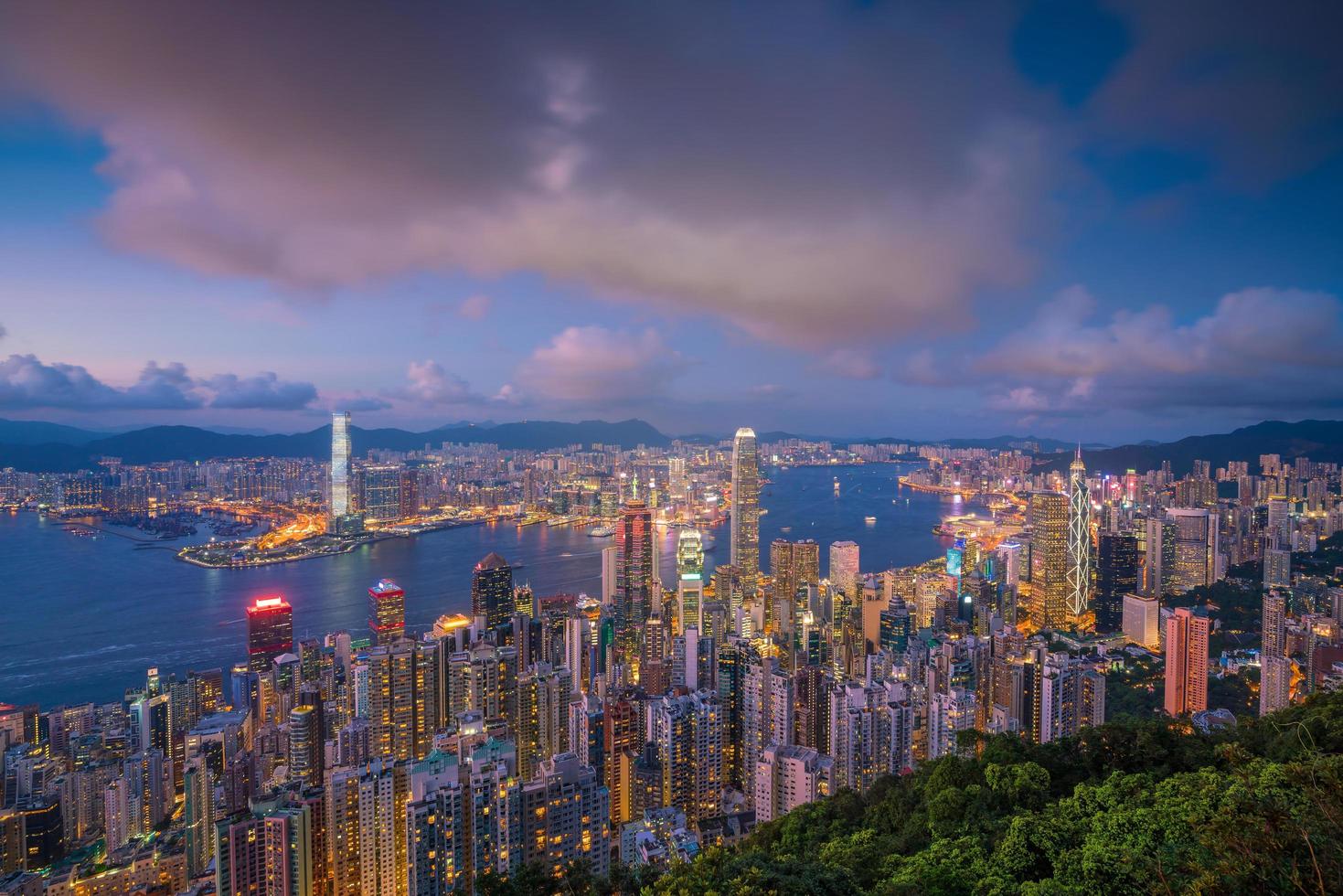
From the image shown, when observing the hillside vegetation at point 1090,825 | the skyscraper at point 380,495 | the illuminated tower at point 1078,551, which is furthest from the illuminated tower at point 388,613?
the illuminated tower at point 1078,551

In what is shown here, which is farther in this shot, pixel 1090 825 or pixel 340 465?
pixel 340 465

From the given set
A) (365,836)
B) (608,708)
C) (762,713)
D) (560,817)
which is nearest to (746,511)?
(762,713)

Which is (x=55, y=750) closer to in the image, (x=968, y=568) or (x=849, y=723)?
(x=849, y=723)

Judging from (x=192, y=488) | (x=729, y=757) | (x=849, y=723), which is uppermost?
(x=192, y=488)

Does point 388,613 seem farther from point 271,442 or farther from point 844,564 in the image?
point 271,442

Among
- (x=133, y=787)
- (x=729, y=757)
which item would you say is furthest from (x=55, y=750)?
(x=729, y=757)

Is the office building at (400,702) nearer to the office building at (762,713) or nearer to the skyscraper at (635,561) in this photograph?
the office building at (762,713)
